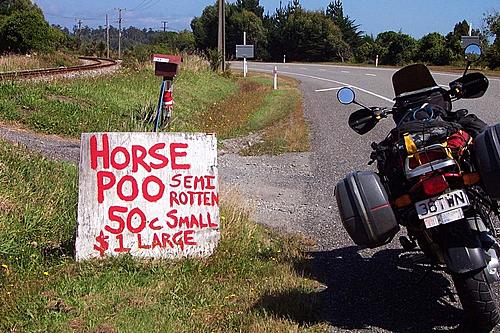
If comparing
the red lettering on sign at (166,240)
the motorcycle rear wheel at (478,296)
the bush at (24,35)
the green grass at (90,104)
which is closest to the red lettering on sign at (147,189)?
the red lettering on sign at (166,240)

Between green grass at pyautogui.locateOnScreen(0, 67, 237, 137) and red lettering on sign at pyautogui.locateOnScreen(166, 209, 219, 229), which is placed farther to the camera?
green grass at pyautogui.locateOnScreen(0, 67, 237, 137)

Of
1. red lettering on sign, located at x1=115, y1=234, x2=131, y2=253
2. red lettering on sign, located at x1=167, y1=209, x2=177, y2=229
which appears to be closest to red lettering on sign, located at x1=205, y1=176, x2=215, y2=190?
red lettering on sign, located at x1=167, y1=209, x2=177, y2=229

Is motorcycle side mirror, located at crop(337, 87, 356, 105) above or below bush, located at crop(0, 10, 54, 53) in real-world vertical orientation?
below

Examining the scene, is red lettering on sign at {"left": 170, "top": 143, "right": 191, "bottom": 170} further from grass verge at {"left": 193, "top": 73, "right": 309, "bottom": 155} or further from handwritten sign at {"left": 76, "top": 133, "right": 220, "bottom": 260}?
grass verge at {"left": 193, "top": 73, "right": 309, "bottom": 155}

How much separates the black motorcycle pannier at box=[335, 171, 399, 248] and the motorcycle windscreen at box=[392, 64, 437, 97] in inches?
41.0

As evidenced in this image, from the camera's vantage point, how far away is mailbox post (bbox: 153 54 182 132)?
11.3m

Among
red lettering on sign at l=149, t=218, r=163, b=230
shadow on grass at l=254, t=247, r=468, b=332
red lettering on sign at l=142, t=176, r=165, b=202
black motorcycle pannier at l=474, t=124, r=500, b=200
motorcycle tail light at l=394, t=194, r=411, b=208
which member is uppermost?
black motorcycle pannier at l=474, t=124, r=500, b=200

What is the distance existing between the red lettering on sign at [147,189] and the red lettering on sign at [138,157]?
0.08m

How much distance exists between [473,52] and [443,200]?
1831 millimetres

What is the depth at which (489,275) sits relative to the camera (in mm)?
4082

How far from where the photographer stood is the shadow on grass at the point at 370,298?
14.6ft

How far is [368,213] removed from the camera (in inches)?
162

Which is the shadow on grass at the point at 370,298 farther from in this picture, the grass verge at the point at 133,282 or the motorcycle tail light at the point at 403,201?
the motorcycle tail light at the point at 403,201

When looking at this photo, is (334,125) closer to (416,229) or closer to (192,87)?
(192,87)
